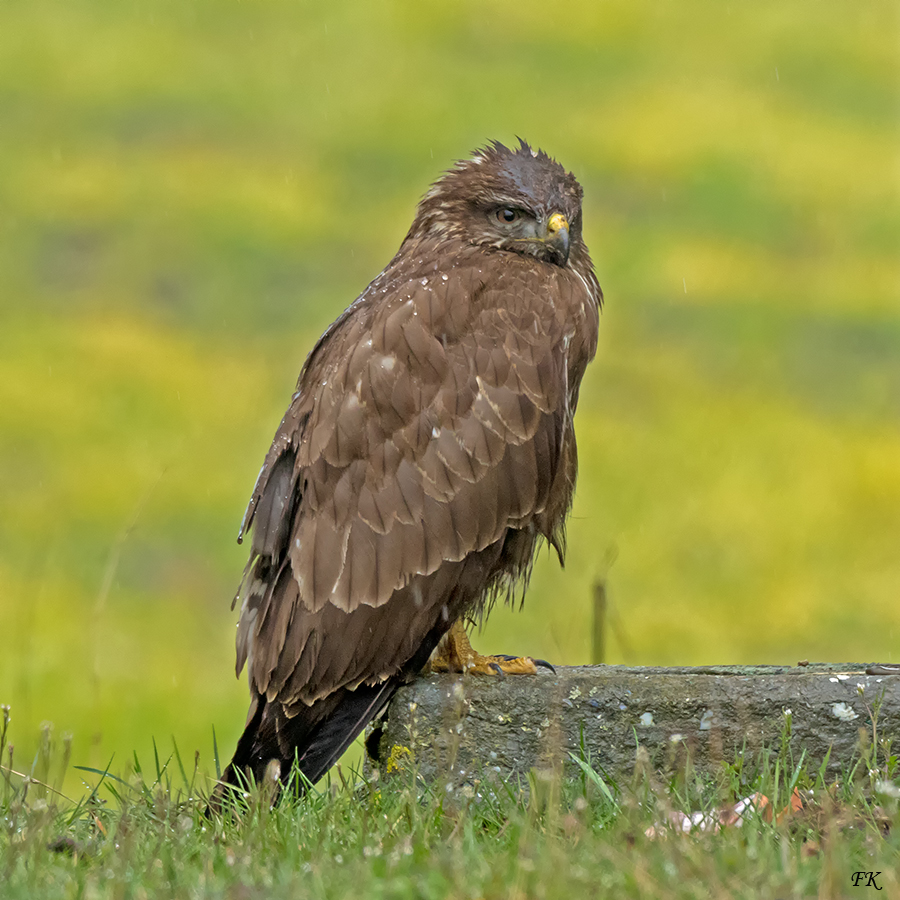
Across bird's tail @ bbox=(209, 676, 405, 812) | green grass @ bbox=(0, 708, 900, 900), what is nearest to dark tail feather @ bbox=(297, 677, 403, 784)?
bird's tail @ bbox=(209, 676, 405, 812)

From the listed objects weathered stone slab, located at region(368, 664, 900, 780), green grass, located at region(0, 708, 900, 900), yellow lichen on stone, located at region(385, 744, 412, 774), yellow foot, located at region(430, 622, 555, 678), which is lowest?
green grass, located at region(0, 708, 900, 900)

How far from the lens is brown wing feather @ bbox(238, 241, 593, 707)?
4.26 metres

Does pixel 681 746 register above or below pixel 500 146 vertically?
below

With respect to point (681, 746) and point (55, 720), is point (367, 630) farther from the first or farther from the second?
point (55, 720)

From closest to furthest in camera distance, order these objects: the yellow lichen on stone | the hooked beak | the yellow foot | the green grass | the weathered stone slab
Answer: the green grass → the weathered stone slab → the yellow lichen on stone → the yellow foot → the hooked beak

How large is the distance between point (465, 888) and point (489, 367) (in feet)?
6.68

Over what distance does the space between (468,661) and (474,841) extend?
141cm

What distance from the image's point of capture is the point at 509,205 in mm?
4746

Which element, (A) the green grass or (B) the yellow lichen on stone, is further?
(B) the yellow lichen on stone

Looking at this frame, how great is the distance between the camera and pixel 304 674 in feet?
14.0

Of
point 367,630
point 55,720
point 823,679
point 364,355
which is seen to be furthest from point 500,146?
point 55,720

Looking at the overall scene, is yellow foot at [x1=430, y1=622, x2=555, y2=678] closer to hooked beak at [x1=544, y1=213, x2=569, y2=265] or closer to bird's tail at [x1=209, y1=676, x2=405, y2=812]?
bird's tail at [x1=209, y1=676, x2=405, y2=812]

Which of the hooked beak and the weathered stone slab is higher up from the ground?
the hooked beak

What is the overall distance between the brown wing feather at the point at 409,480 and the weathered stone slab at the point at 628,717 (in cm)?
26
